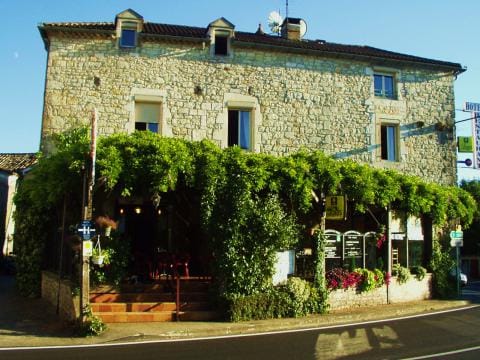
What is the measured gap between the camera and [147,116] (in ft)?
52.7

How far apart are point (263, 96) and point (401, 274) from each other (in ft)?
24.1

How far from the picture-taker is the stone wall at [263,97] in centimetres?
1573

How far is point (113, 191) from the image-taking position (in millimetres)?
12148

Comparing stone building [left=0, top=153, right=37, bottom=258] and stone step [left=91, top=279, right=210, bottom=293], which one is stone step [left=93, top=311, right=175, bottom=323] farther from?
stone building [left=0, top=153, right=37, bottom=258]

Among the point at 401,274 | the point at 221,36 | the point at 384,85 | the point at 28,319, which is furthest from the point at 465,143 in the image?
the point at 28,319

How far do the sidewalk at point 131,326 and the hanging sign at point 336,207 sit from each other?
2.57 m

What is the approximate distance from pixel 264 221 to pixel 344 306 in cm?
393

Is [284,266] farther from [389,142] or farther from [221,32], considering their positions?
[221,32]

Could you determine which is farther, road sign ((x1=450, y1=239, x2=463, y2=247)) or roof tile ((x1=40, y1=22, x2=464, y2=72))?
road sign ((x1=450, y1=239, x2=463, y2=247))

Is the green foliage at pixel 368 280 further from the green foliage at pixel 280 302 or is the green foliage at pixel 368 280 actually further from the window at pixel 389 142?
the window at pixel 389 142

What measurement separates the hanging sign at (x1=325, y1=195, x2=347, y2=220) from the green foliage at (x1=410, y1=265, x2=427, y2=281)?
15.1ft

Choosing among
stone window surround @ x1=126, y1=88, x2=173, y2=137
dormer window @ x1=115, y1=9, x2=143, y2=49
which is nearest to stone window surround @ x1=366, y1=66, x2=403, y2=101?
stone window surround @ x1=126, y1=88, x2=173, y2=137

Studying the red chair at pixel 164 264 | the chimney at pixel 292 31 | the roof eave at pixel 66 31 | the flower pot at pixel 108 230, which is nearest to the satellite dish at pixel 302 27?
the chimney at pixel 292 31

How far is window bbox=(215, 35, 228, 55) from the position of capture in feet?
55.3
